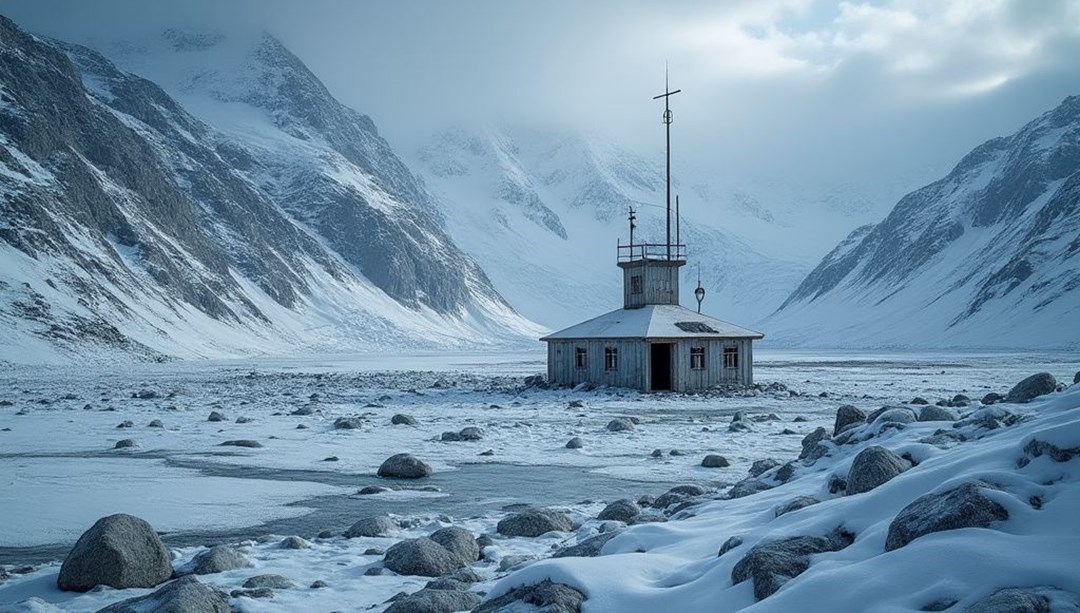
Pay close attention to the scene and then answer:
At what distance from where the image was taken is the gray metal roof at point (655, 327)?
41438 millimetres

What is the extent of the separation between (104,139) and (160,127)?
4155cm

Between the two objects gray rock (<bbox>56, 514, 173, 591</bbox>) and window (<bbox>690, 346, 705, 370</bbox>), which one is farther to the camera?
window (<bbox>690, 346, 705, 370</bbox>)

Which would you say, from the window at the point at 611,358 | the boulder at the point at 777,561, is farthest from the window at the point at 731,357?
the boulder at the point at 777,561

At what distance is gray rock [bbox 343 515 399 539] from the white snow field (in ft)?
0.74

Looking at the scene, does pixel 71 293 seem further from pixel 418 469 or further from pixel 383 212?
pixel 383 212

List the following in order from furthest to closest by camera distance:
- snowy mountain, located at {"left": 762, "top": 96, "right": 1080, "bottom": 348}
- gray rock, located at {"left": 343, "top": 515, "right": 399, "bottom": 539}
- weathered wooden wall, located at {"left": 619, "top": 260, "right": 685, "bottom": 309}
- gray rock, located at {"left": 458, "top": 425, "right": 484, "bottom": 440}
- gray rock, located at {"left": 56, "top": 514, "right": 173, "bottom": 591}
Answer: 1. snowy mountain, located at {"left": 762, "top": 96, "right": 1080, "bottom": 348}
2. weathered wooden wall, located at {"left": 619, "top": 260, "right": 685, "bottom": 309}
3. gray rock, located at {"left": 458, "top": 425, "right": 484, "bottom": 440}
4. gray rock, located at {"left": 343, "top": 515, "right": 399, "bottom": 539}
5. gray rock, located at {"left": 56, "top": 514, "right": 173, "bottom": 591}

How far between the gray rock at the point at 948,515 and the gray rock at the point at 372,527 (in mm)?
7712

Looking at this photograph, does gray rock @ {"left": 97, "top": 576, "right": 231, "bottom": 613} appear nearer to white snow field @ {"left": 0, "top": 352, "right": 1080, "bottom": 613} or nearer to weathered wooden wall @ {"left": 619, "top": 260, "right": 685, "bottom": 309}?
white snow field @ {"left": 0, "top": 352, "right": 1080, "bottom": 613}

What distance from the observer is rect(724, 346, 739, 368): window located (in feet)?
142

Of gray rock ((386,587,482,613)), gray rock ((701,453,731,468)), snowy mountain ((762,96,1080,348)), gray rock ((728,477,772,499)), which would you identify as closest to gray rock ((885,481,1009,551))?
gray rock ((386,587,482,613))

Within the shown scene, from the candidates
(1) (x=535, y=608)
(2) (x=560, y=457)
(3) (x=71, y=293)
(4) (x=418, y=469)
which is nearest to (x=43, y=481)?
(4) (x=418, y=469)

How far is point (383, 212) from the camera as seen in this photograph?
18588 cm

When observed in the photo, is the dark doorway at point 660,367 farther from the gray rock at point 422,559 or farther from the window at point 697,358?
the gray rock at point 422,559

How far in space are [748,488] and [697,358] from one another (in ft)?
99.0
